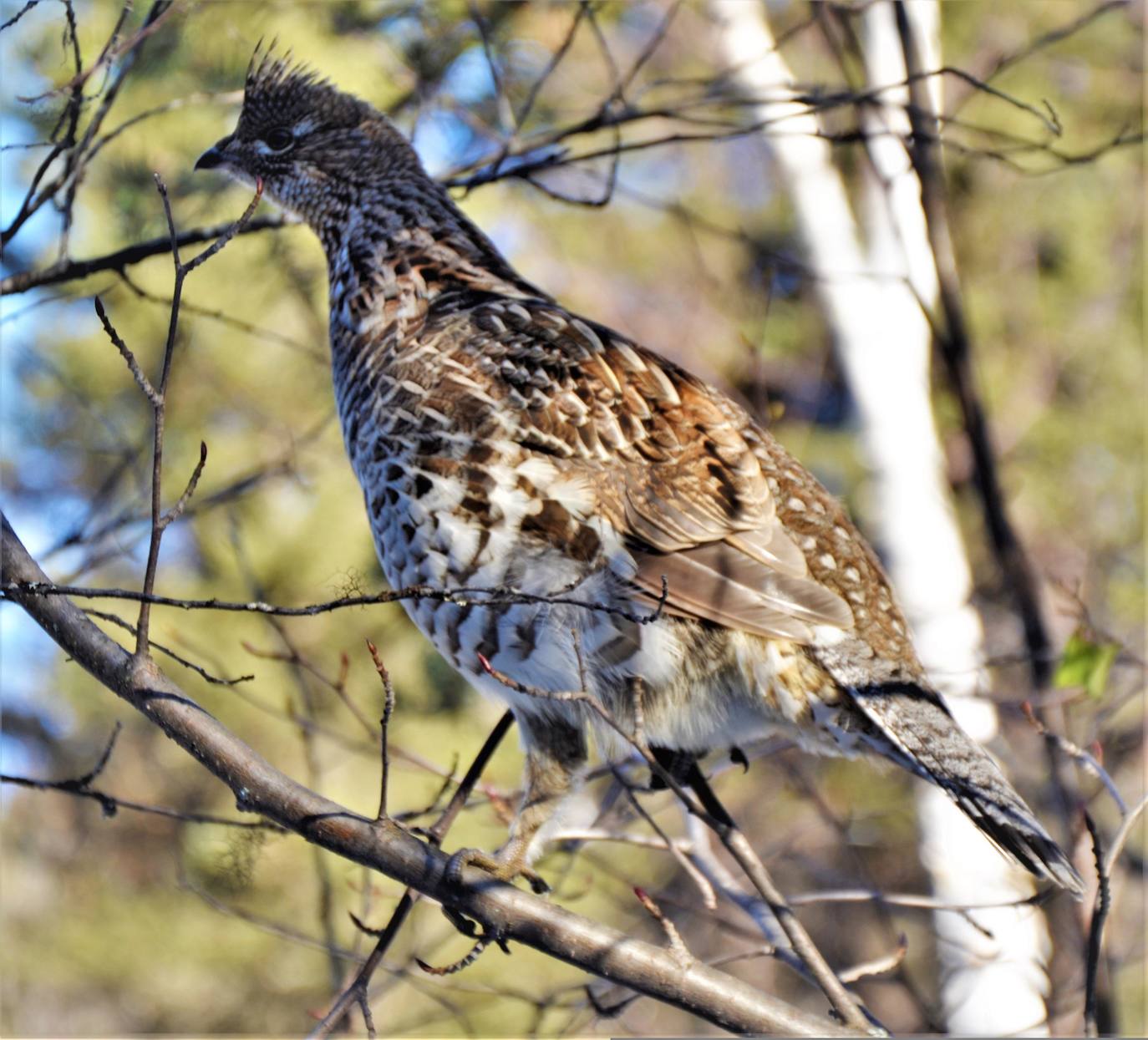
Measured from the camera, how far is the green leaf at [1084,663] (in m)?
2.88

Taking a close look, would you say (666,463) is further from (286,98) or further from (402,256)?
(286,98)

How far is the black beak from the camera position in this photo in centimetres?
359

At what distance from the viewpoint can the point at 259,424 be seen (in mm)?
6797

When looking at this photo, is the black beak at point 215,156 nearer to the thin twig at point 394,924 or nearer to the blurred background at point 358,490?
the blurred background at point 358,490

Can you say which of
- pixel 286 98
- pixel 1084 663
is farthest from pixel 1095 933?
pixel 286 98

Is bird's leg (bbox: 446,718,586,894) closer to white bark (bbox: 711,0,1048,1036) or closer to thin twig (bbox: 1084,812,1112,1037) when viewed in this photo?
thin twig (bbox: 1084,812,1112,1037)

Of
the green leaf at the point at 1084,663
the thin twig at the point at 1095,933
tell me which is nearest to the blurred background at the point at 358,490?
the green leaf at the point at 1084,663

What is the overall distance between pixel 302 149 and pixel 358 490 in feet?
16.3

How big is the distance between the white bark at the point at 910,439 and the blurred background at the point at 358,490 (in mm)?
376

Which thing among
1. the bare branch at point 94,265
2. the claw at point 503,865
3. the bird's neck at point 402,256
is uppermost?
the bird's neck at point 402,256

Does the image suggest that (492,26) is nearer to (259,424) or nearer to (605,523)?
(605,523)

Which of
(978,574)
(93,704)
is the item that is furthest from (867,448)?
(93,704)

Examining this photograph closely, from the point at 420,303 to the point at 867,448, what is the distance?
12.2 ft

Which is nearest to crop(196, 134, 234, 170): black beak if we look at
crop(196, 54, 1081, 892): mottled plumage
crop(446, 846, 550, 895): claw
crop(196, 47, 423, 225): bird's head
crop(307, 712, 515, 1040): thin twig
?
crop(196, 47, 423, 225): bird's head
